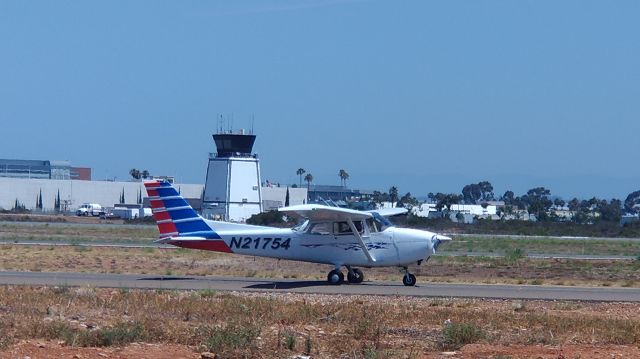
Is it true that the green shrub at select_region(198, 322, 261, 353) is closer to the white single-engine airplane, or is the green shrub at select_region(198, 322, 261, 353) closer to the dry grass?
the dry grass

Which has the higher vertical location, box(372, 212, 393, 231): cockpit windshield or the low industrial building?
the low industrial building

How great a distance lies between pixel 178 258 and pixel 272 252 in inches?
478

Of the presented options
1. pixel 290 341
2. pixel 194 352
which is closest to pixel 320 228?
pixel 290 341

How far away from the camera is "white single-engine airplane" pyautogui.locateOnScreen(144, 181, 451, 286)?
1168 inches

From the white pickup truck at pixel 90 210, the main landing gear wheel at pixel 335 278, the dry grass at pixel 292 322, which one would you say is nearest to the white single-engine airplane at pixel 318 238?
the main landing gear wheel at pixel 335 278

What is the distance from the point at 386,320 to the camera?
59.4 feet

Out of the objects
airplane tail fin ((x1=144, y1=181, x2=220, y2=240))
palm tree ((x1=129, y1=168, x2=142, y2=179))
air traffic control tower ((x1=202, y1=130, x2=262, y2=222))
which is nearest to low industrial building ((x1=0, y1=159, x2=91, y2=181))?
palm tree ((x1=129, y1=168, x2=142, y2=179))

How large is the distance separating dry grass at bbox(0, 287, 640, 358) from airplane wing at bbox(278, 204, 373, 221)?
6531mm

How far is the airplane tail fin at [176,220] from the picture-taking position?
102 feet

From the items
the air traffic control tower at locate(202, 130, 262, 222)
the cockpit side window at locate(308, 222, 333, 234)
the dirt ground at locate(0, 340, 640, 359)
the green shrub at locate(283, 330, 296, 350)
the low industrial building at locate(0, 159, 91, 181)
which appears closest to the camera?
the dirt ground at locate(0, 340, 640, 359)

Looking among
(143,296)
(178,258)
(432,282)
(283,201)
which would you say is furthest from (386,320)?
(283,201)

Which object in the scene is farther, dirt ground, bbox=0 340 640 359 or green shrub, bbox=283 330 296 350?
green shrub, bbox=283 330 296 350

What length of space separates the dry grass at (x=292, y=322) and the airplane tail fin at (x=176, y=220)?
25.6 feet

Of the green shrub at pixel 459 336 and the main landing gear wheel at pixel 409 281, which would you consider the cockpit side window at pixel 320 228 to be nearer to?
the main landing gear wheel at pixel 409 281
